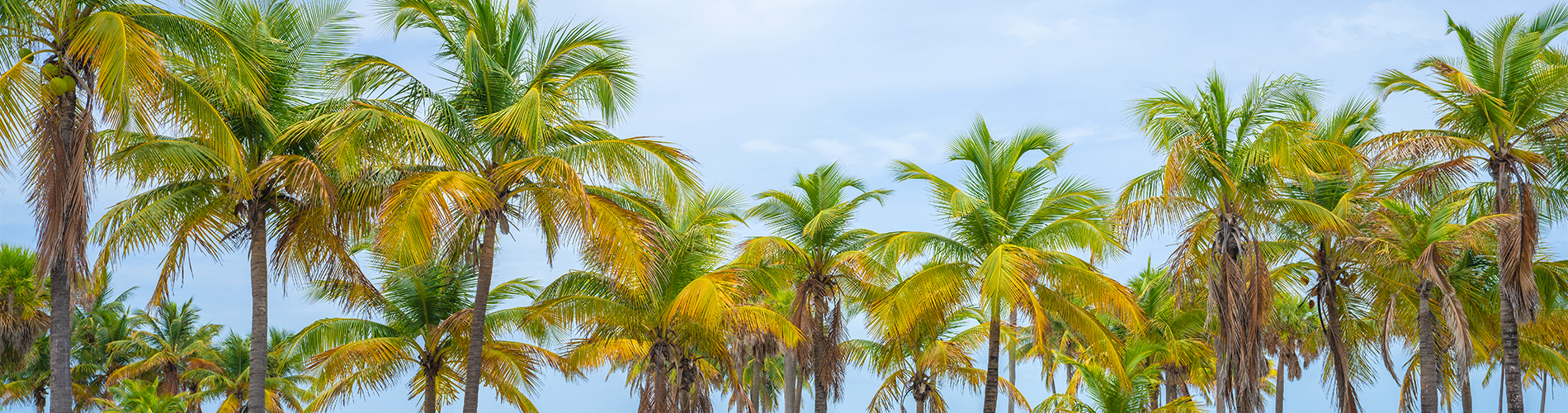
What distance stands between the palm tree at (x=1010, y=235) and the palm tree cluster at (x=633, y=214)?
55 mm

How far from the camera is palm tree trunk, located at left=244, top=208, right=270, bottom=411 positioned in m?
14.0

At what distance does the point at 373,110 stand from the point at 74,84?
3008mm

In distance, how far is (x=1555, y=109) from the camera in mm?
16609

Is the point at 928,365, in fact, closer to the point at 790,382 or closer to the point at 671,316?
the point at 790,382

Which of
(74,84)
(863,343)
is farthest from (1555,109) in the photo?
(74,84)

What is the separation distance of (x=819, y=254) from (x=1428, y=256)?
10.8m

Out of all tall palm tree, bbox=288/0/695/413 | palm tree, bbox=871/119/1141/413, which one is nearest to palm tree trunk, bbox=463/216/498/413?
tall palm tree, bbox=288/0/695/413

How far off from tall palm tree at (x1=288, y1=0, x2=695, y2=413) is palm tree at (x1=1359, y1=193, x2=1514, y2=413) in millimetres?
12225

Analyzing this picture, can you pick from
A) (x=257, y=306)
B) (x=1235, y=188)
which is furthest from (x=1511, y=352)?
(x=257, y=306)

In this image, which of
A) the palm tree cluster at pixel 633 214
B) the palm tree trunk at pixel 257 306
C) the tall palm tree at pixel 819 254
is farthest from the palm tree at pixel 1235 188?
the palm tree trunk at pixel 257 306

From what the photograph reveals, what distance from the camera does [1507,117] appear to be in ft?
52.9

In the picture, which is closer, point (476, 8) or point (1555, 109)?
point (476, 8)

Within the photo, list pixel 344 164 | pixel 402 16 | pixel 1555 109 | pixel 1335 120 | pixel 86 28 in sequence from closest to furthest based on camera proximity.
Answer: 1. pixel 86 28
2. pixel 344 164
3. pixel 402 16
4. pixel 1555 109
5. pixel 1335 120

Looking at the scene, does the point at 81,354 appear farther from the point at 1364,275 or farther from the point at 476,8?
the point at 1364,275
